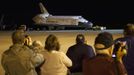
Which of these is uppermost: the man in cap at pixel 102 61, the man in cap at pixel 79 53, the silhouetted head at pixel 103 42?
the silhouetted head at pixel 103 42

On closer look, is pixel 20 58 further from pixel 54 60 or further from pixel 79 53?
pixel 79 53

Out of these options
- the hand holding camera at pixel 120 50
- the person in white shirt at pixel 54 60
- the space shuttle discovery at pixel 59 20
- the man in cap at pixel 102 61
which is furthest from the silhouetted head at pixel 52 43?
the space shuttle discovery at pixel 59 20

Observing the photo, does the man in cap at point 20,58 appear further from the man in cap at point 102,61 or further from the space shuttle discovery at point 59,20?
the space shuttle discovery at point 59,20

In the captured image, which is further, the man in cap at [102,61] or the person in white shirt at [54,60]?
the person in white shirt at [54,60]

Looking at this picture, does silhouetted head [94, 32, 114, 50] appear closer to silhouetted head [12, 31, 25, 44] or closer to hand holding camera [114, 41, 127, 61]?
hand holding camera [114, 41, 127, 61]

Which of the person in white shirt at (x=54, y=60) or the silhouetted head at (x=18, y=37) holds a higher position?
the silhouetted head at (x=18, y=37)

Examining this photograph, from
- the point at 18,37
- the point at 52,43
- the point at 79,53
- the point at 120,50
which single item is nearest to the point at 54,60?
the point at 52,43

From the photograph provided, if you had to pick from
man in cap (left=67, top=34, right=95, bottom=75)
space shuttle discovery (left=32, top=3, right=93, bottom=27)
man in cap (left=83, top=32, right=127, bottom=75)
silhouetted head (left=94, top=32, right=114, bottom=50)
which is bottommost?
space shuttle discovery (left=32, top=3, right=93, bottom=27)

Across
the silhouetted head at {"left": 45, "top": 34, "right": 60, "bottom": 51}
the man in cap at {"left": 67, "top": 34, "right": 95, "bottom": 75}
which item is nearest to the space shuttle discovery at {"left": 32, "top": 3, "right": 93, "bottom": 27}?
the man in cap at {"left": 67, "top": 34, "right": 95, "bottom": 75}

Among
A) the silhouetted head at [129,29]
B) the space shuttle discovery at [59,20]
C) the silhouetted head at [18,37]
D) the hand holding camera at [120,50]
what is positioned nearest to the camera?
the hand holding camera at [120,50]

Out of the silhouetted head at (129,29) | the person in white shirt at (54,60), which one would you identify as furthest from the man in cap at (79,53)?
the silhouetted head at (129,29)

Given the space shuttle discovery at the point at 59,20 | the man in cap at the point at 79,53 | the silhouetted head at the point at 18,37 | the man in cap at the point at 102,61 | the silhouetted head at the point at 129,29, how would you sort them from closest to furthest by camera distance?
the man in cap at the point at 102,61 → the silhouetted head at the point at 18,37 → the silhouetted head at the point at 129,29 → the man in cap at the point at 79,53 → the space shuttle discovery at the point at 59,20

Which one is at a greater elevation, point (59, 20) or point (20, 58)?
point (20, 58)

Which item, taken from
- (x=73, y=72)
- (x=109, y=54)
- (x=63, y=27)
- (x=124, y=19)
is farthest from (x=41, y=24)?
(x=109, y=54)
